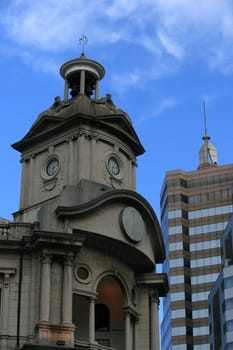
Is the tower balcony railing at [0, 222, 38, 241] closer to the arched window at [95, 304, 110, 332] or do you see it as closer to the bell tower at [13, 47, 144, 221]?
the bell tower at [13, 47, 144, 221]

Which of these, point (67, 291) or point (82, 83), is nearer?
point (67, 291)

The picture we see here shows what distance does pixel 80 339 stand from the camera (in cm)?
3653

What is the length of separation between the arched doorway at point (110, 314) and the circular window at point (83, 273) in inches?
68.6

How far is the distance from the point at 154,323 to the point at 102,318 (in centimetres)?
265

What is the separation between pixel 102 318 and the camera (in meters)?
39.1

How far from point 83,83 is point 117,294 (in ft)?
37.4

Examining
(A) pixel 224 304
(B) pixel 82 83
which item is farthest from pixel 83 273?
(A) pixel 224 304

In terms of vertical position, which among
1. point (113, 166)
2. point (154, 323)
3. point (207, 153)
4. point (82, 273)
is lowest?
point (154, 323)

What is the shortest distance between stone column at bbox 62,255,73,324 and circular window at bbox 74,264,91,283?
130 cm

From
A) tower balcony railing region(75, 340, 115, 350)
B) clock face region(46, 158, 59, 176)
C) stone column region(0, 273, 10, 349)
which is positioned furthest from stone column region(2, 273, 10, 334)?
clock face region(46, 158, 59, 176)

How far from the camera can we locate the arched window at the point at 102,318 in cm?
3869

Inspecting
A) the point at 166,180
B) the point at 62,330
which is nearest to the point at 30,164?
the point at 62,330

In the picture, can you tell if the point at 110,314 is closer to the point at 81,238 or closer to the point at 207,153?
the point at 81,238

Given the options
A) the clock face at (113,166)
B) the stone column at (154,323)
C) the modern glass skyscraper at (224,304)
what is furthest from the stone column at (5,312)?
the modern glass skyscraper at (224,304)
